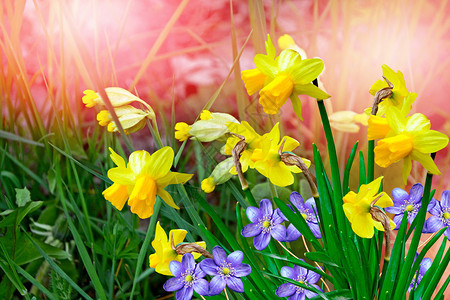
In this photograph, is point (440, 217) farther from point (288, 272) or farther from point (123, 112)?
point (123, 112)

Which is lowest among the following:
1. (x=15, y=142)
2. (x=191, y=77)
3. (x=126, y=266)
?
(x=126, y=266)

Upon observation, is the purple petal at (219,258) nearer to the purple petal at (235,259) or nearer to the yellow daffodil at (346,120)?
the purple petal at (235,259)

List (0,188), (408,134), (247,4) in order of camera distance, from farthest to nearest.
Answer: (0,188) → (247,4) → (408,134)

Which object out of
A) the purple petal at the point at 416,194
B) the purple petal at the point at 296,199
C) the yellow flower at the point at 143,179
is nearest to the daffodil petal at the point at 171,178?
the yellow flower at the point at 143,179

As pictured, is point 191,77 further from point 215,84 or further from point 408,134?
A: point 408,134

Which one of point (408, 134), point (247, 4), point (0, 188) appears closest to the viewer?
point (408, 134)

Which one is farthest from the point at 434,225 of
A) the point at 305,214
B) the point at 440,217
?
the point at 305,214

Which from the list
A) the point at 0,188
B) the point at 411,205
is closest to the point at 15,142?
the point at 0,188
